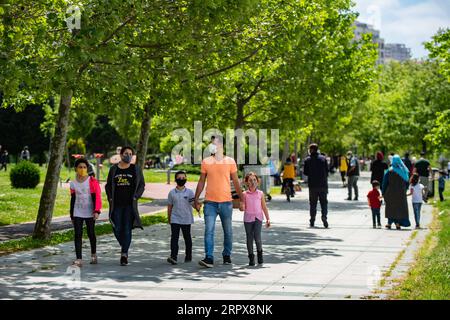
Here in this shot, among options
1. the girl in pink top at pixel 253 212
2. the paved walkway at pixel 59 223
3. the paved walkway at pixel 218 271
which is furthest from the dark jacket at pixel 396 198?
the girl in pink top at pixel 253 212

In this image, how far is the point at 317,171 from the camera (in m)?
19.1

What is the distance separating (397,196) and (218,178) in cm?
802

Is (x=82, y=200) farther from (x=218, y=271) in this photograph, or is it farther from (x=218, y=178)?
(x=218, y=271)

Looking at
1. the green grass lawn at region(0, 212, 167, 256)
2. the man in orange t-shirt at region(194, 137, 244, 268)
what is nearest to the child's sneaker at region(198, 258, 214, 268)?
the man in orange t-shirt at region(194, 137, 244, 268)

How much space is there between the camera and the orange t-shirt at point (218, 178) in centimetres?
1198

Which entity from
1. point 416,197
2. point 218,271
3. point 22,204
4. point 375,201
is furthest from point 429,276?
point 22,204

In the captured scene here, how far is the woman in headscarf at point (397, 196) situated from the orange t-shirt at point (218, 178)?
25.3ft

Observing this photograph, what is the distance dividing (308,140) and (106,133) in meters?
35.0

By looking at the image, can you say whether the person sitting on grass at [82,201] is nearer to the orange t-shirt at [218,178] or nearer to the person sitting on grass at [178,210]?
the person sitting on grass at [178,210]

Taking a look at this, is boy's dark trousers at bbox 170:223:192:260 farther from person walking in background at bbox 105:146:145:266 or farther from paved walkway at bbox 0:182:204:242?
paved walkway at bbox 0:182:204:242

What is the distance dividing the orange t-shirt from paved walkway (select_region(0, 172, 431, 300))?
1040 mm

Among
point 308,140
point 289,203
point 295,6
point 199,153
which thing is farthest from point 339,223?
point 308,140

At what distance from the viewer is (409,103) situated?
65.0 metres
